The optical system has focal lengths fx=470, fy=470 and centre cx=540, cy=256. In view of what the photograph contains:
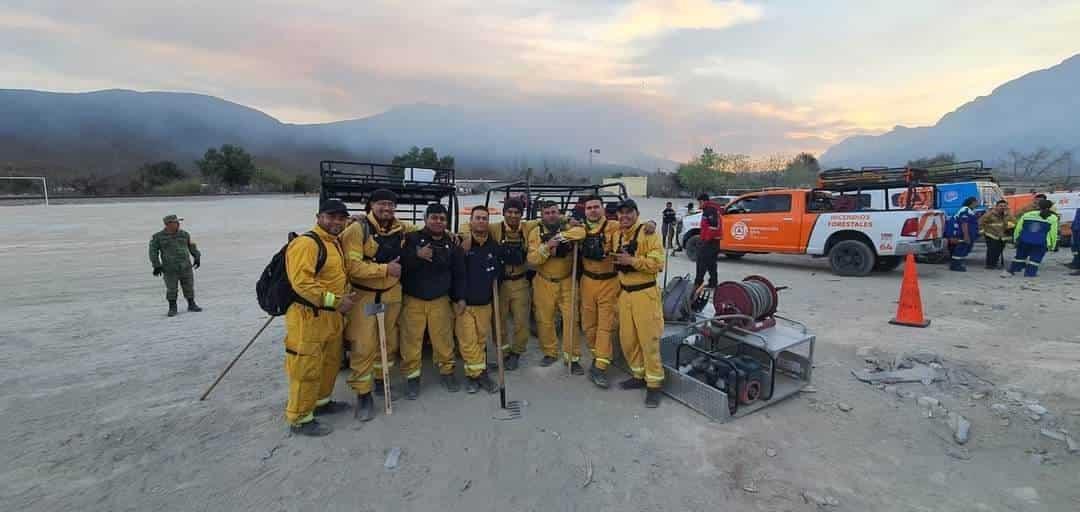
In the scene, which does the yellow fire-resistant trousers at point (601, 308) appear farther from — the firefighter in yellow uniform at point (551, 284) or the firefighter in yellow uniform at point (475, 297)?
the firefighter in yellow uniform at point (475, 297)

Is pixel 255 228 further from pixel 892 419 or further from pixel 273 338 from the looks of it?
pixel 892 419

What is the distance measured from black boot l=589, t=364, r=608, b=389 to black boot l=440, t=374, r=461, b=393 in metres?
1.20

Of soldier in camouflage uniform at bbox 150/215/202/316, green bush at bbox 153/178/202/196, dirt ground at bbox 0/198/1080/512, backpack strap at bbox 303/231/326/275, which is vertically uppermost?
green bush at bbox 153/178/202/196

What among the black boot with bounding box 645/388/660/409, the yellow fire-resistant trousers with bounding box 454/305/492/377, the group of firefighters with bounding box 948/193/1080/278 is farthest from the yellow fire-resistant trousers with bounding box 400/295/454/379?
the group of firefighters with bounding box 948/193/1080/278

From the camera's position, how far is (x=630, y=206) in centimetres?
396

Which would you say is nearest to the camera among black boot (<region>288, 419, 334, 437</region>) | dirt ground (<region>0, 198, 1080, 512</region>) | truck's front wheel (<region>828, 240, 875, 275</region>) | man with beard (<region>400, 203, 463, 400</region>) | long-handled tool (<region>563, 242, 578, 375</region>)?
dirt ground (<region>0, 198, 1080, 512</region>)

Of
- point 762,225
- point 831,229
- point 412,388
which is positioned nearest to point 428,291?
point 412,388

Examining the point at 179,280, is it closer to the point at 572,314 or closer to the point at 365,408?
the point at 365,408

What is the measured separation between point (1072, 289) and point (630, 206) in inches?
343

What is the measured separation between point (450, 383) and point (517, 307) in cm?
95

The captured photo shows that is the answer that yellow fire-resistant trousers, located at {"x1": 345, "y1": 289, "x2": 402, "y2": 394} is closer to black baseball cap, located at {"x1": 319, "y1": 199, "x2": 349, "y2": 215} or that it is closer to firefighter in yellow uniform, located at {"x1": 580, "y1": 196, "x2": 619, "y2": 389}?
black baseball cap, located at {"x1": 319, "y1": 199, "x2": 349, "y2": 215}

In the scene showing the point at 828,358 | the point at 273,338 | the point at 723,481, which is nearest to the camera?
the point at 723,481

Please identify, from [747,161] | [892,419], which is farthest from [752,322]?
[747,161]

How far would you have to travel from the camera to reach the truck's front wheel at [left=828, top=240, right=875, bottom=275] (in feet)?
29.3
